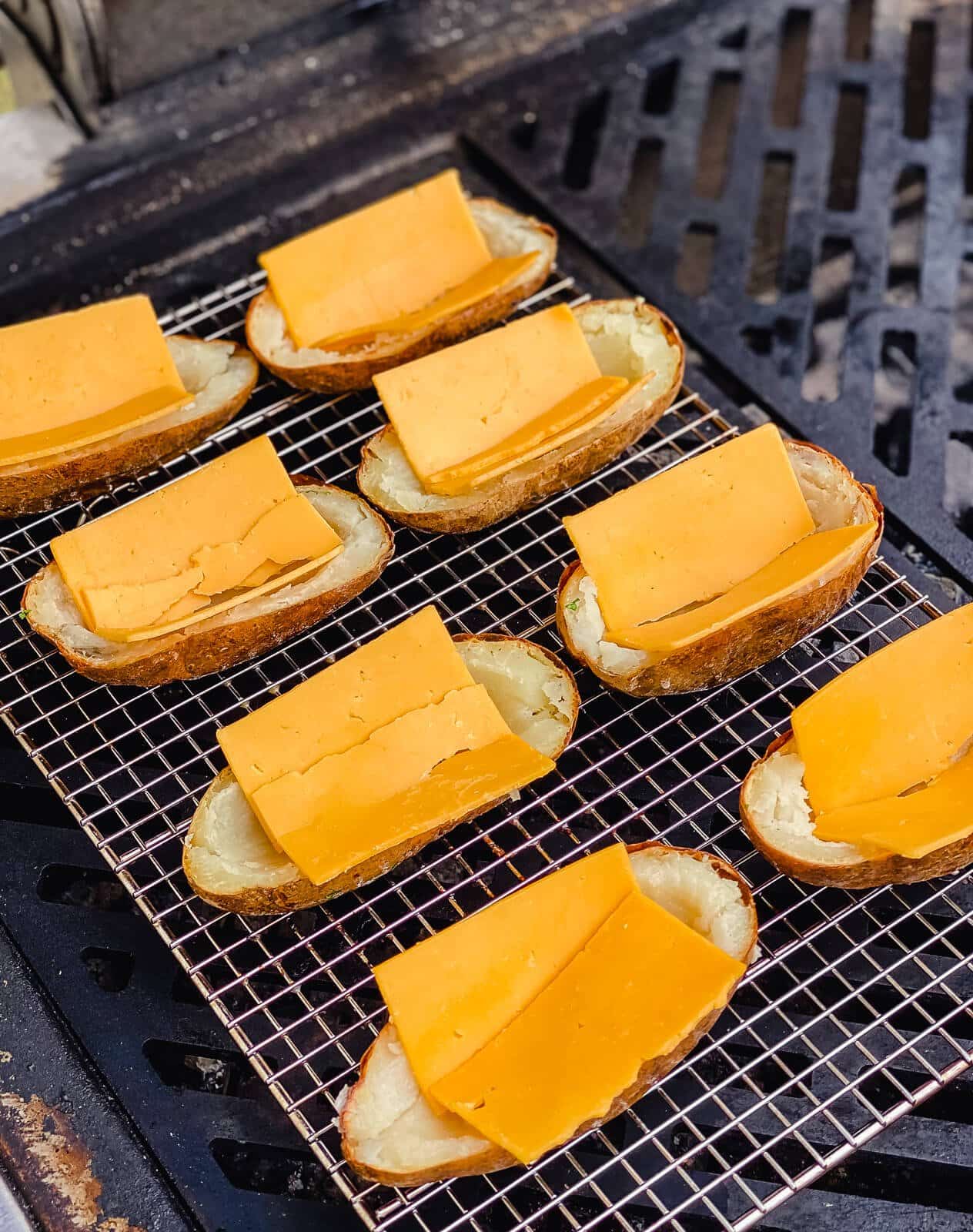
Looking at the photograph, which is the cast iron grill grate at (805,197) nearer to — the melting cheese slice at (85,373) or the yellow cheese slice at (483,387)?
the yellow cheese slice at (483,387)

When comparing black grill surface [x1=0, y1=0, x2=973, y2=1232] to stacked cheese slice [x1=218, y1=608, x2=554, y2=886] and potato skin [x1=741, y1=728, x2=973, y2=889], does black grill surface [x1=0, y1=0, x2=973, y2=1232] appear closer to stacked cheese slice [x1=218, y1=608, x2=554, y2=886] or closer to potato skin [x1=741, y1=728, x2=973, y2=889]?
potato skin [x1=741, y1=728, x2=973, y2=889]

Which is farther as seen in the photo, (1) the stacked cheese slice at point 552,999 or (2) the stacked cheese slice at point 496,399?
(2) the stacked cheese slice at point 496,399

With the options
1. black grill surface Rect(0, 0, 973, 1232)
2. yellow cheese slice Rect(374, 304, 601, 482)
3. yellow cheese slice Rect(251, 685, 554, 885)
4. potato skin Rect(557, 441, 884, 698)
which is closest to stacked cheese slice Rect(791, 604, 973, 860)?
potato skin Rect(557, 441, 884, 698)

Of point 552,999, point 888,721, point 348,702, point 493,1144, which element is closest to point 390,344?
point 348,702

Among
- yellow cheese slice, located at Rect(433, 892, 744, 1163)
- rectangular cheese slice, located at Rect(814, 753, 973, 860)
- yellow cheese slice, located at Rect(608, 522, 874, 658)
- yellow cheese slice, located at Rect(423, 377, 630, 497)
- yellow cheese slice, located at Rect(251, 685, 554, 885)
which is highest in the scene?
yellow cheese slice, located at Rect(423, 377, 630, 497)

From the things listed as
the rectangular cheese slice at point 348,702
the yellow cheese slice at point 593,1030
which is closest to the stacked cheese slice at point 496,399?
the rectangular cheese slice at point 348,702

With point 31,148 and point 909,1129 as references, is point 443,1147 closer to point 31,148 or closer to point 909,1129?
point 909,1129
